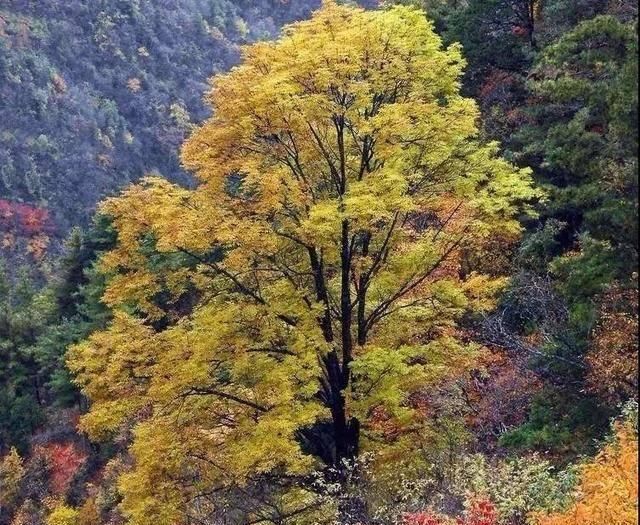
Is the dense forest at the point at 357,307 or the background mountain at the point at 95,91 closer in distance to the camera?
the dense forest at the point at 357,307

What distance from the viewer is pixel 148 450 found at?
12.2 m

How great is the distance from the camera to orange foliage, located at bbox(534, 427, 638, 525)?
23.6 feet

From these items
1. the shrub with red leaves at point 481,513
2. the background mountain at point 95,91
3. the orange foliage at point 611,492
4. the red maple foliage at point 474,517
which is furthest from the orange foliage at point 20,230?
the orange foliage at point 611,492

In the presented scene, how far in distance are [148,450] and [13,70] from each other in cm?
7355

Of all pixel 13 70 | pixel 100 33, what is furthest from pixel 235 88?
pixel 100 33

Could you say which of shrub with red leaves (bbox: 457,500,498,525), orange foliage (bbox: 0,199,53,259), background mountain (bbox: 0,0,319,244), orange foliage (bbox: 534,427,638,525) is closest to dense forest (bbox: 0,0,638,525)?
shrub with red leaves (bbox: 457,500,498,525)

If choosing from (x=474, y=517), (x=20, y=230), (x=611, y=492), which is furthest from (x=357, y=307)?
(x=20, y=230)

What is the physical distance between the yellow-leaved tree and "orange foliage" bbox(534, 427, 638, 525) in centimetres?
426

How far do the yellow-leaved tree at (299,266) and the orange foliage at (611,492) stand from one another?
4260mm

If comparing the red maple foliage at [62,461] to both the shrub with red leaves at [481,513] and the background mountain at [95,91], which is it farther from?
the background mountain at [95,91]

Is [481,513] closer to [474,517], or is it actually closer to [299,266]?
[474,517]

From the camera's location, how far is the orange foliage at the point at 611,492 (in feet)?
23.6

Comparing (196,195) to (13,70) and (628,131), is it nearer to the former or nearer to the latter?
(628,131)

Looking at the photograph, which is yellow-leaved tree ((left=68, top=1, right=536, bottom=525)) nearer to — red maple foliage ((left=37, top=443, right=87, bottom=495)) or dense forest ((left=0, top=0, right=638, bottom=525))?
dense forest ((left=0, top=0, right=638, bottom=525))
